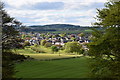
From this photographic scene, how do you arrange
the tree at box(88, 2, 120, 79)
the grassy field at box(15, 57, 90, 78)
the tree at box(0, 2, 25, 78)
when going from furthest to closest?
the grassy field at box(15, 57, 90, 78) → the tree at box(0, 2, 25, 78) → the tree at box(88, 2, 120, 79)

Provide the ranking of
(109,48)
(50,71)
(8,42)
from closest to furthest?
(109,48) → (8,42) → (50,71)

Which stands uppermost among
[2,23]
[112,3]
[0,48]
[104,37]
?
[112,3]

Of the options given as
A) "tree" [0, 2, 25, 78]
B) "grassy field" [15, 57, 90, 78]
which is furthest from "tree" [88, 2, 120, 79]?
"tree" [0, 2, 25, 78]

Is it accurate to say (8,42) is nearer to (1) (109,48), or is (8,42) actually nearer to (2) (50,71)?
(1) (109,48)

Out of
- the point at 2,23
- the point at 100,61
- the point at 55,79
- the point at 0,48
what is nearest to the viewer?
the point at 100,61

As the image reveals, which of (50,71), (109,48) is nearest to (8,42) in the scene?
(109,48)

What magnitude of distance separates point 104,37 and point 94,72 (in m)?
3.62

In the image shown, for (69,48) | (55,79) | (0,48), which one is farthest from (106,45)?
(69,48)

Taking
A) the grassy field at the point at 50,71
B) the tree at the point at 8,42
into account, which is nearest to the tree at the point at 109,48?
the grassy field at the point at 50,71

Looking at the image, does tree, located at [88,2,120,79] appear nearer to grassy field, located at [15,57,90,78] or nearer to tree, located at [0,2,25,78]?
grassy field, located at [15,57,90,78]

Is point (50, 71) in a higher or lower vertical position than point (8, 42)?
lower

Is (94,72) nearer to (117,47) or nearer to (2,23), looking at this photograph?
(117,47)

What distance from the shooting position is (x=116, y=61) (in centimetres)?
1521

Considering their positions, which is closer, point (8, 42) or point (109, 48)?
point (109, 48)
